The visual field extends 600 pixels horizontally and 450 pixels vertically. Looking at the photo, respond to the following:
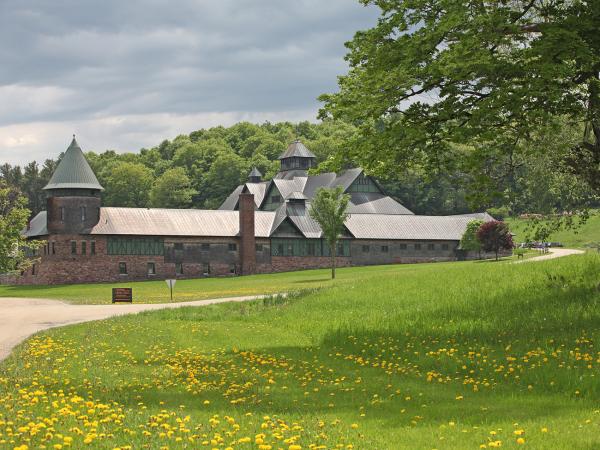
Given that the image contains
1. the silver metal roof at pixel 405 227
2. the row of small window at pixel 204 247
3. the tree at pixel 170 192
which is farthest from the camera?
the tree at pixel 170 192

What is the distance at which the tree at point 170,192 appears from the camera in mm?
128125

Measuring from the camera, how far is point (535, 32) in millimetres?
18656

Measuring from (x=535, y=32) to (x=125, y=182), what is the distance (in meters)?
120

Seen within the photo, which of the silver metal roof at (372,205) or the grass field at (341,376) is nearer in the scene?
the grass field at (341,376)

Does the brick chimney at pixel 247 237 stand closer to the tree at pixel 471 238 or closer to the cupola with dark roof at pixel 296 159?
the tree at pixel 471 238

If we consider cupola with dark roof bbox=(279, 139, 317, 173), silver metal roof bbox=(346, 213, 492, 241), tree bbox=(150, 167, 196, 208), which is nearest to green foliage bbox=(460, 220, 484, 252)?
silver metal roof bbox=(346, 213, 492, 241)

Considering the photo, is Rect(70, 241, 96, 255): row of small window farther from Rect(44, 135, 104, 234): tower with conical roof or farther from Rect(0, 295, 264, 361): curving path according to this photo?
Rect(0, 295, 264, 361): curving path

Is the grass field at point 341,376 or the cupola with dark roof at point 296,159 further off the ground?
the cupola with dark roof at point 296,159

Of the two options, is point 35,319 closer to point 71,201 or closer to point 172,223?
point 71,201

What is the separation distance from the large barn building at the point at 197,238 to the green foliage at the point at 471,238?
6.27 metres

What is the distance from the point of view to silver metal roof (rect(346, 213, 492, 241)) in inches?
3519

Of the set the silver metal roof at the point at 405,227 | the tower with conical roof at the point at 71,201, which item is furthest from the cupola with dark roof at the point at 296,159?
the tower with conical roof at the point at 71,201

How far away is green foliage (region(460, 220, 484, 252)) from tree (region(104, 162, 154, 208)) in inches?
2640

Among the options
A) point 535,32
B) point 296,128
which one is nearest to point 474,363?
point 535,32
